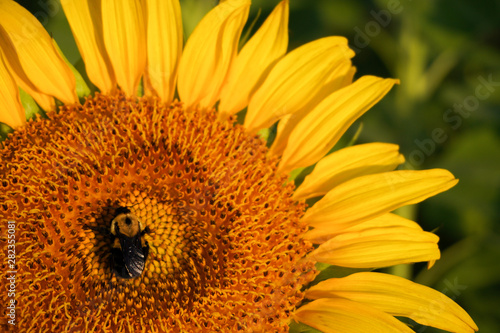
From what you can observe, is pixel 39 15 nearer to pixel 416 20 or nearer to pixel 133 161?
pixel 133 161

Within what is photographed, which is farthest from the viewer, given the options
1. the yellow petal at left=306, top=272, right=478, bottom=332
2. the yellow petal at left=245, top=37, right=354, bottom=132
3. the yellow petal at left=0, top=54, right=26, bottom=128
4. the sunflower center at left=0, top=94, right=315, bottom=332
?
the yellow petal at left=245, top=37, right=354, bottom=132

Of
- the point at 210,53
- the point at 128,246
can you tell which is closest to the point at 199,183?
the point at 128,246

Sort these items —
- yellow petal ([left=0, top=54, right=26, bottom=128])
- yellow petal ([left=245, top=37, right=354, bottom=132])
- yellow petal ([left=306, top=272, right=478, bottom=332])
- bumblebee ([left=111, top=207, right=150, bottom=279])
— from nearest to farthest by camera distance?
bumblebee ([left=111, top=207, right=150, bottom=279]) < yellow petal ([left=306, top=272, right=478, bottom=332]) < yellow petal ([left=0, top=54, right=26, bottom=128]) < yellow petal ([left=245, top=37, right=354, bottom=132])

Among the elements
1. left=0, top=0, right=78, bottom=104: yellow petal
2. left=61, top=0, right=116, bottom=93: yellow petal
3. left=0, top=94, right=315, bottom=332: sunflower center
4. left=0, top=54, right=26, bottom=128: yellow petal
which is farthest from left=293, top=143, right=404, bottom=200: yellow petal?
left=0, top=54, right=26, bottom=128: yellow petal

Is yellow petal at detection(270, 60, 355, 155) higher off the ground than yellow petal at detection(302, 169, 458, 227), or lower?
higher

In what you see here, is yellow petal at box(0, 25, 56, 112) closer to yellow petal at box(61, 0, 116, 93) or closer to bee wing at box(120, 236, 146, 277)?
yellow petal at box(61, 0, 116, 93)

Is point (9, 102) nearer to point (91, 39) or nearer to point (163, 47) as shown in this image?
point (91, 39)
